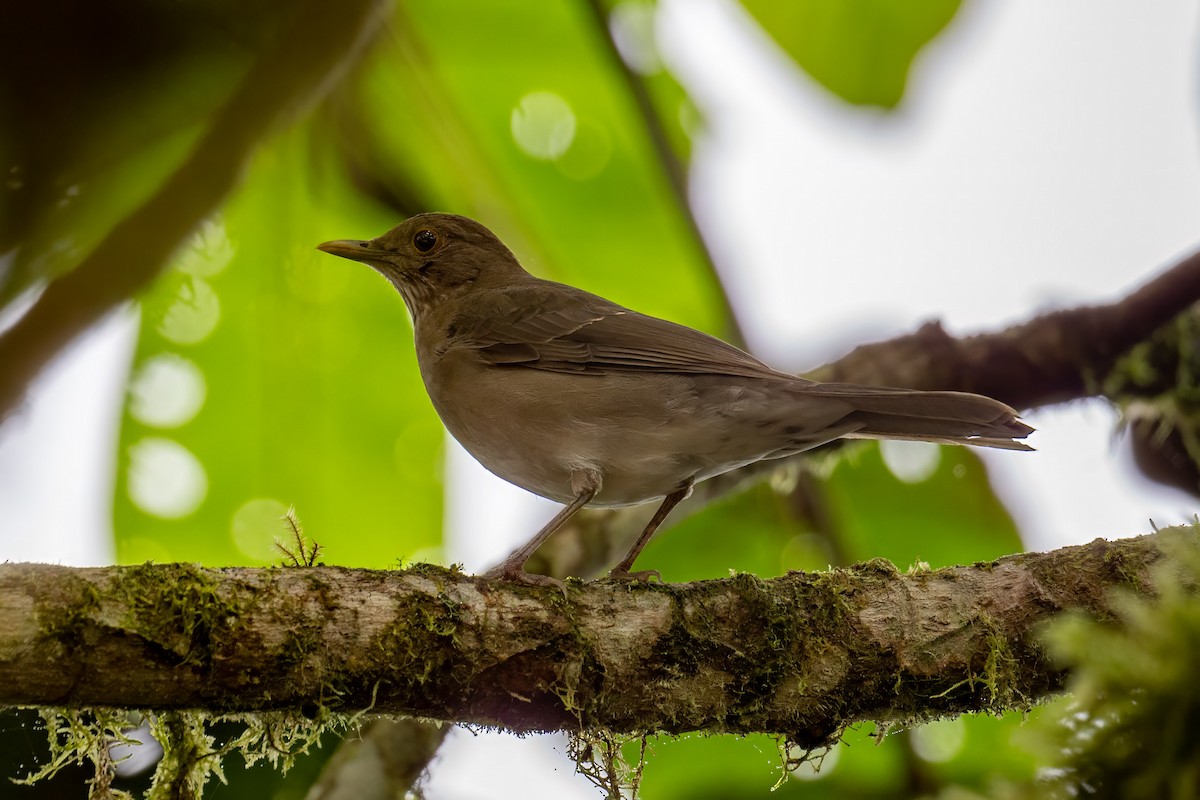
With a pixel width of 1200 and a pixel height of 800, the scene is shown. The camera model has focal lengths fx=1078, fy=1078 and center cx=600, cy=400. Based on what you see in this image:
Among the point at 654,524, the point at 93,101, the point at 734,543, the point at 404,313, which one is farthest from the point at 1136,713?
the point at 404,313

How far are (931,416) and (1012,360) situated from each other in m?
1.60

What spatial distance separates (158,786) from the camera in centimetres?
338

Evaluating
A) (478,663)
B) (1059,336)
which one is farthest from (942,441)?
(478,663)

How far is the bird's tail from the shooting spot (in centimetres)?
426

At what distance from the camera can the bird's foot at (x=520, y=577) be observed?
353cm

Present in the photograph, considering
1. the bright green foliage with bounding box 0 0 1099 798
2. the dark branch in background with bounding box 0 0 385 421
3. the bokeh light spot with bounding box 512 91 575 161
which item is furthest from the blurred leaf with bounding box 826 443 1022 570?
the dark branch in background with bounding box 0 0 385 421

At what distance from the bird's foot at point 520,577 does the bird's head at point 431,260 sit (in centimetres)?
237

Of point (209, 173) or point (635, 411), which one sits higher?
point (209, 173)

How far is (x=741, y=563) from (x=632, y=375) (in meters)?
2.45

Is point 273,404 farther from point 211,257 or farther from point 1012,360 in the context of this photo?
point 1012,360

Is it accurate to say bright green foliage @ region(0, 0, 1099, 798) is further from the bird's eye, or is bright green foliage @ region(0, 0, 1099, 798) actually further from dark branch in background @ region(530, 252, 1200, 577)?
dark branch in background @ region(530, 252, 1200, 577)

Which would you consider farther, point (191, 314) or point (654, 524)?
point (191, 314)

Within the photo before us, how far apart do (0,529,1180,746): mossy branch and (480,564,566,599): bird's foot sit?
0.05 meters

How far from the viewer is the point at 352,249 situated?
5.94m
